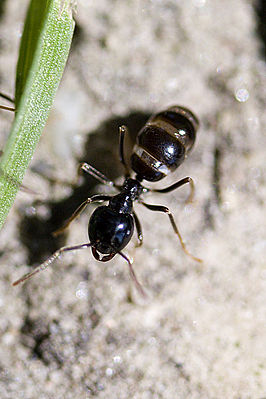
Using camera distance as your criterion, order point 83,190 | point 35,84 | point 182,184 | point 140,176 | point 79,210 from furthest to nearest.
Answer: point 140,176 → point 83,190 → point 182,184 → point 79,210 → point 35,84

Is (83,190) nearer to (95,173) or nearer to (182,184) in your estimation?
(95,173)

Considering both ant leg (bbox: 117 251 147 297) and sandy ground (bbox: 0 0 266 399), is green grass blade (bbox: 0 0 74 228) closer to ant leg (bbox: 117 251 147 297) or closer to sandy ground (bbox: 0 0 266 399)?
sandy ground (bbox: 0 0 266 399)

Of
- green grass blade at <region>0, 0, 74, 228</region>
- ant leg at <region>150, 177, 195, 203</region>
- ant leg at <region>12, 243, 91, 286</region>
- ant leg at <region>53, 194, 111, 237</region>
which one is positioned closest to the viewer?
green grass blade at <region>0, 0, 74, 228</region>

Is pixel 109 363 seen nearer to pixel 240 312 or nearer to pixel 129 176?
pixel 240 312

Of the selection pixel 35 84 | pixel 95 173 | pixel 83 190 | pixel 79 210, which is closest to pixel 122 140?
pixel 95 173

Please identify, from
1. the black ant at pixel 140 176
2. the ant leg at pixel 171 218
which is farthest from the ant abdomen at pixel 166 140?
the ant leg at pixel 171 218

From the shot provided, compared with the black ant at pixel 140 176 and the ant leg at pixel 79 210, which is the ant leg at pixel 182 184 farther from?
the ant leg at pixel 79 210

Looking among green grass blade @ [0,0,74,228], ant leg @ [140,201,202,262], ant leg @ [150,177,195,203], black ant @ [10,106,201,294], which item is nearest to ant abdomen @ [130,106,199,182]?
black ant @ [10,106,201,294]
